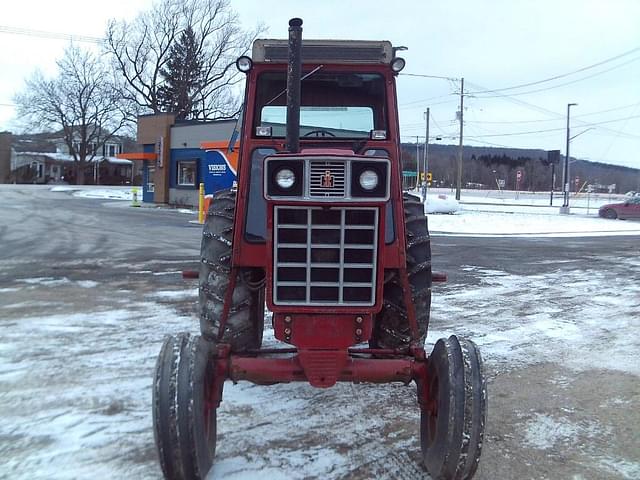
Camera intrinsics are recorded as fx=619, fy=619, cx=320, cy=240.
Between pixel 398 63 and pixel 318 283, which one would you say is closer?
pixel 318 283

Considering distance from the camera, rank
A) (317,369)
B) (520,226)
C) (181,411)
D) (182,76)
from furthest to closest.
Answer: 1. (182,76)
2. (520,226)
3. (317,369)
4. (181,411)

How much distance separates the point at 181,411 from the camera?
10.00 feet

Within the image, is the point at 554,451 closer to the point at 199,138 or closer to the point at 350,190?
the point at 350,190

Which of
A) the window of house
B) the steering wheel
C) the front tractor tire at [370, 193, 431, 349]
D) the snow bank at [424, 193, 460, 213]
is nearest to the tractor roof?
the steering wheel

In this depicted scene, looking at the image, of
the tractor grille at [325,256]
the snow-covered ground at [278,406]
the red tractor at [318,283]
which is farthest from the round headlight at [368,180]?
the snow-covered ground at [278,406]

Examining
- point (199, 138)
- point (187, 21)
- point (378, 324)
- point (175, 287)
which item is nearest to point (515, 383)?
point (378, 324)

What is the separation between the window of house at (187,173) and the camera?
34875mm

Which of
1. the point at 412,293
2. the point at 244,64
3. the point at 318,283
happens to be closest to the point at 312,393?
the point at 412,293

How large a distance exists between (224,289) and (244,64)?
155 centimetres

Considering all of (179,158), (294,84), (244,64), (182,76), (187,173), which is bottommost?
(294,84)

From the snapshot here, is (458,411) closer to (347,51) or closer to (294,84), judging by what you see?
(294,84)

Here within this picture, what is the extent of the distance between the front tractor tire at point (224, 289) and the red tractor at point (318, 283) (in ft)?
0.07

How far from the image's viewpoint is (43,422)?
13.9 ft

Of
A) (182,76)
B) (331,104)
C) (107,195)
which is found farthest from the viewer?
(182,76)
